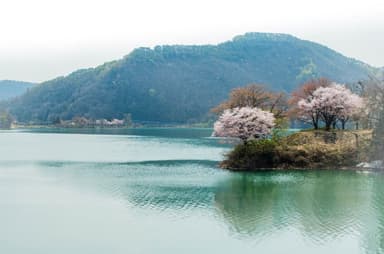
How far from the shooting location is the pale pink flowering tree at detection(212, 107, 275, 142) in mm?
47562

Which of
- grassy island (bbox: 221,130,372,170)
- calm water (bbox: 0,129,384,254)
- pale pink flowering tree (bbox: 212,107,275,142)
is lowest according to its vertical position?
calm water (bbox: 0,129,384,254)

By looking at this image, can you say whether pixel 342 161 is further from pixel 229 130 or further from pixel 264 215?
pixel 264 215

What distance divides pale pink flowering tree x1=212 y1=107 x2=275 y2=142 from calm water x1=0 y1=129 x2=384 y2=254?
440cm

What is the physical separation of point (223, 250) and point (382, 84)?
35.0 m

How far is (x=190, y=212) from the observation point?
28.5 metres

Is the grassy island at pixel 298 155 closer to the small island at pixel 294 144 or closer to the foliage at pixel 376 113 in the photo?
the small island at pixel 294 144

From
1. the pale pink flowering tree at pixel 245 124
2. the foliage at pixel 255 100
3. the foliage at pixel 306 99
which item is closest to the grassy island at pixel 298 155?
the pale pink flowering tree at pixel 245 124

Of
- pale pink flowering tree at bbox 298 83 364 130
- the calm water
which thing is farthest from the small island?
the calm water

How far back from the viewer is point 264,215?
27797 millimetres

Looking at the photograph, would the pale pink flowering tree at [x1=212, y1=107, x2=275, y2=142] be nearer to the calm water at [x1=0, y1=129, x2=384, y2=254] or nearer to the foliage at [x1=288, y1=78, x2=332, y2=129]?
the calm water at [x1=0, y1=129, x2=384, y2=254]

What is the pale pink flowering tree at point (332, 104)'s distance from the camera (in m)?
53.4

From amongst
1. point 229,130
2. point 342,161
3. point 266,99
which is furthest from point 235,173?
point 266,99

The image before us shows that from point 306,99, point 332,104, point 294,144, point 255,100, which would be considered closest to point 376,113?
point 332,104

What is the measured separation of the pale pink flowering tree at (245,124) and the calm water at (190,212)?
14.4 feet
